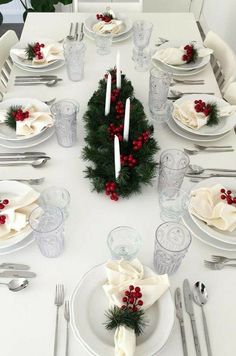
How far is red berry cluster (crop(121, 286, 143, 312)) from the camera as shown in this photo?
2.53 feet

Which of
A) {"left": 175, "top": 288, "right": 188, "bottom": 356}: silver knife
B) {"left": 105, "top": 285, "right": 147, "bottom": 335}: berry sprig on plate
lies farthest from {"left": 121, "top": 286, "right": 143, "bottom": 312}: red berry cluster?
{"left": 175, "top": 288, "right": 188, "bottom": 356}: silver knife

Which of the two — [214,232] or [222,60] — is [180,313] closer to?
[214,232]

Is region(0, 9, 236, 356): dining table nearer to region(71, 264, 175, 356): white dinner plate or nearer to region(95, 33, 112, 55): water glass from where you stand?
region(71, 264, 175, 356): white dinner plate

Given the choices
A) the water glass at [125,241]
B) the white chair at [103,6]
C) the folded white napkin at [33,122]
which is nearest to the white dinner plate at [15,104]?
the folded white napkin at [33,122]

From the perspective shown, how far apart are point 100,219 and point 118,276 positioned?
0.23m

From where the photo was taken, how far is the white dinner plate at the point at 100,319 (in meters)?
0.75

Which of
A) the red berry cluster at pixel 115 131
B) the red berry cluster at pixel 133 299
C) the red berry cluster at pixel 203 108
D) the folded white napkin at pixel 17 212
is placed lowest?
the folded white napkin at pixel 17 212

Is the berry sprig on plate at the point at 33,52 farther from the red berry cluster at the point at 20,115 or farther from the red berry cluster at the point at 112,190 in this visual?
the red berry cluster at the point at 112,190

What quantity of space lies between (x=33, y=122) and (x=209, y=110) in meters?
0.61

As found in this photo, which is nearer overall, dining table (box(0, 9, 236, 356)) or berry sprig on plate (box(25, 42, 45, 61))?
dining table (box(0, 9, 236, 356))

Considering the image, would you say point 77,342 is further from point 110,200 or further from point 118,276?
point 110,200

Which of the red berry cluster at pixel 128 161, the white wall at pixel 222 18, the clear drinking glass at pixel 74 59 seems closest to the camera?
the red berry cluster at pixel 128 161

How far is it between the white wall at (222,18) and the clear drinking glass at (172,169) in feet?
7.11

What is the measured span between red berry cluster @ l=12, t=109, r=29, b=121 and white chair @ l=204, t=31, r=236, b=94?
884 mm
